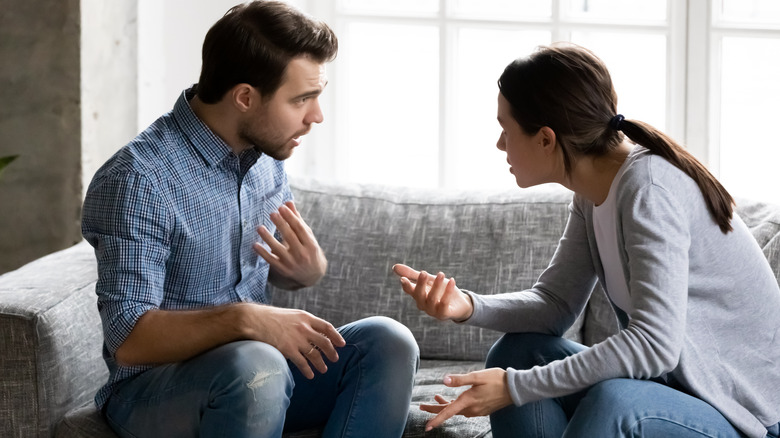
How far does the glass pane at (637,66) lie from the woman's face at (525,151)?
1.29 meters

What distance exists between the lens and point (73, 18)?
2.46 m

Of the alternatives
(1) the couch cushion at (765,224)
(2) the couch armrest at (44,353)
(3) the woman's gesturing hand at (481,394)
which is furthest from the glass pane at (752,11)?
(2) the couch armrest at (44,353)

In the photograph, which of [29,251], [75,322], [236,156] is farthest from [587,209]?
Answer: [29,251]

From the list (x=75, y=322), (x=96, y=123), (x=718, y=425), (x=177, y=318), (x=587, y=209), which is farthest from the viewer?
(x=96, y=123)

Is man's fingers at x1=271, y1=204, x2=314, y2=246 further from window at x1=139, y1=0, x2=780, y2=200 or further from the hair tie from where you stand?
window at x1=139, y1=0, x2=780, y2=200

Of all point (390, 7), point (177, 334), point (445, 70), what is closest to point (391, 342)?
point (177, 334)

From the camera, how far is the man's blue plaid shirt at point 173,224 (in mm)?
1622

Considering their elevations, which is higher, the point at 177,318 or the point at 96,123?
the point at 96,123

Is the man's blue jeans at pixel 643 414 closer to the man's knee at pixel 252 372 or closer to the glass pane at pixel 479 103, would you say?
the man's knee at pixel 252 372

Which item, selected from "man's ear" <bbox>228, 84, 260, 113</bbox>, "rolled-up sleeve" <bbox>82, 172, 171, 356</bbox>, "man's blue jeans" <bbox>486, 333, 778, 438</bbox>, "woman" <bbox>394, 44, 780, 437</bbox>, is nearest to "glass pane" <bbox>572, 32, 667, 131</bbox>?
"woman" <bbox>394, 44, 780, 437</bbox>

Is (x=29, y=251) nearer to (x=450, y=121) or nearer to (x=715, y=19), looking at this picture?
(x=450, y=121)

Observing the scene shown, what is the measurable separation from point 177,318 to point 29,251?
117 centimetres

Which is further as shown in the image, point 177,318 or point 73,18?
point 73,18

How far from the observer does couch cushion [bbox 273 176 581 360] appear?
2246mm
